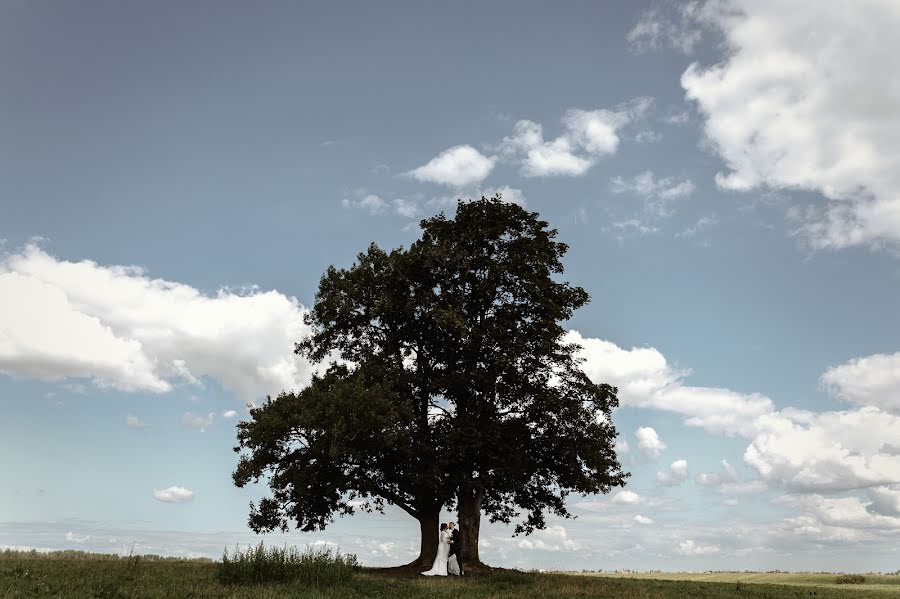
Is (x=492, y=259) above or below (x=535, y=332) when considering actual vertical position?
above

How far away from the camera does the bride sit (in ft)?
102

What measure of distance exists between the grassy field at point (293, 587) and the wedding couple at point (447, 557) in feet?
5.49

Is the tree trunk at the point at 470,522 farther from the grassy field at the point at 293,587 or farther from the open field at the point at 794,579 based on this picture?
the open field at the point at 794,579

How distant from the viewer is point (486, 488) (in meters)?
35.2

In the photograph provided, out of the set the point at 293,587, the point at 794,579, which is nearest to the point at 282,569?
the point at 293,587

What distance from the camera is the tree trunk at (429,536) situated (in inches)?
1372

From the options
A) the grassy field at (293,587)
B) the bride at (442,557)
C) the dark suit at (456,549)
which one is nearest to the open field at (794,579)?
the grassy field at (293,587)

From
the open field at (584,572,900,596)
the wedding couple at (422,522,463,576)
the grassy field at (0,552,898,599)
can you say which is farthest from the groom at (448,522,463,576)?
the open field at (584,572,900,596)

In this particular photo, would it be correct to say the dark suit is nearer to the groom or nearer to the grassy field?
the groom

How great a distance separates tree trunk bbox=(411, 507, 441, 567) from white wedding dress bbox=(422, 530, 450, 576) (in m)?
3.18

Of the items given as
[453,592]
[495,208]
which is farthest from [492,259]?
[453,592]

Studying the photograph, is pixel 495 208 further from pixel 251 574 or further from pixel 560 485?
pixel 251 574

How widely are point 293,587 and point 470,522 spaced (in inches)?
575

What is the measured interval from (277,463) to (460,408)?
9.82m
